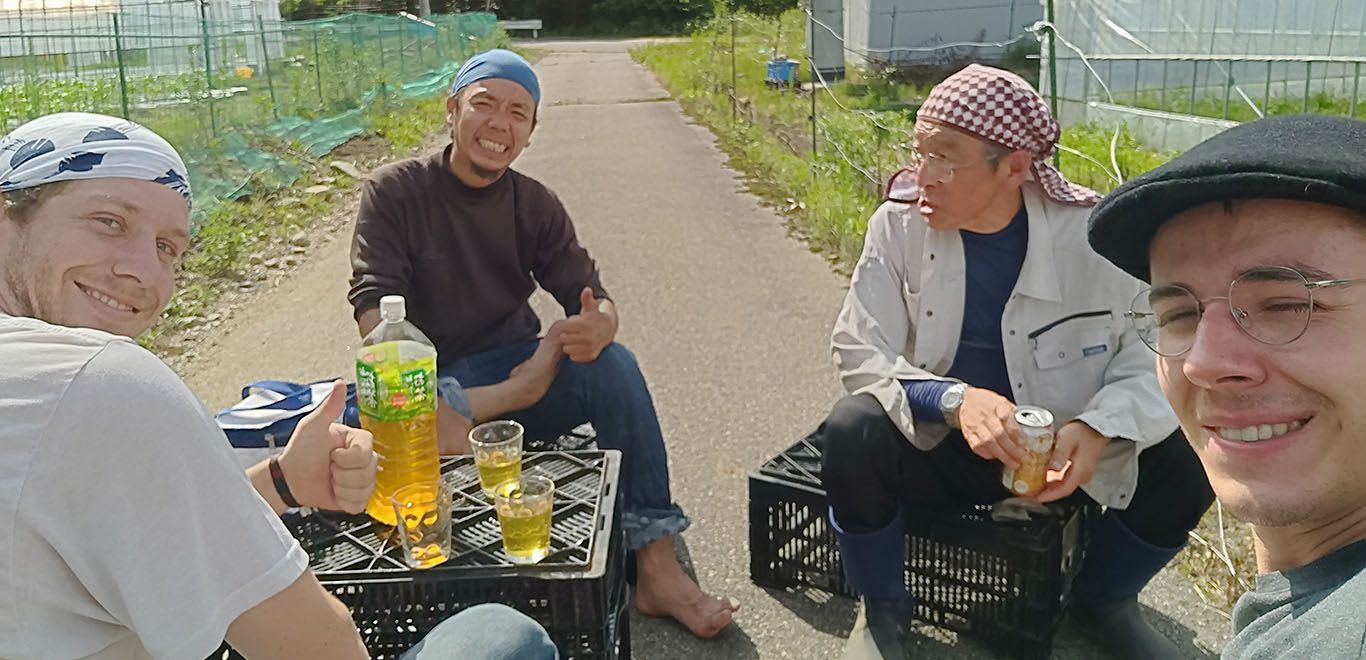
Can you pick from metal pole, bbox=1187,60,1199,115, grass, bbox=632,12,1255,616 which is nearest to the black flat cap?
grass, bbox=632,12,1255,616

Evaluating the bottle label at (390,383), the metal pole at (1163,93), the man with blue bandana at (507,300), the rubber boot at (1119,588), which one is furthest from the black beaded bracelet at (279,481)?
the metal pole at (1163,93)

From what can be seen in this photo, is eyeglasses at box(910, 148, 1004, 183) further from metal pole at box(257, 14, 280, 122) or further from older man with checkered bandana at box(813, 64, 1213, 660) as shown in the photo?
metal pole at box(257, 14, 280, 122)

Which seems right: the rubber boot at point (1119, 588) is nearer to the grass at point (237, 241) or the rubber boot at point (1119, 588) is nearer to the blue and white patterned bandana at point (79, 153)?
the blue and white patterned bandana at point (79, 153)

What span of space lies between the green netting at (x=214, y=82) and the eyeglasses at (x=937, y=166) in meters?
6.67

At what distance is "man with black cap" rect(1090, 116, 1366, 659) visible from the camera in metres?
1.22

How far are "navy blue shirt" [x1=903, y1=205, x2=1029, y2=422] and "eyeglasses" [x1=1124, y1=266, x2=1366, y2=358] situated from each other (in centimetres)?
150

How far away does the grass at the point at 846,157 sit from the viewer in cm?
340

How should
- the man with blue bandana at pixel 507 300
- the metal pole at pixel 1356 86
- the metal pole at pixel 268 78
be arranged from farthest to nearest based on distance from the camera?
1. the metal pole at pixel 268 78
2. the metal pole at pixel 1356 86
3. the man with blue bandana at pixel 507 300

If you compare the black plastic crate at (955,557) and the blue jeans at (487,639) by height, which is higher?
the blue jeans at (487,639)

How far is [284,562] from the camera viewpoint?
1.40 meters

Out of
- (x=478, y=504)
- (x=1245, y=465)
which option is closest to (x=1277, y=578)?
(x=1245, y=465)

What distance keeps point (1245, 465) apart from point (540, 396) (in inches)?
90.1

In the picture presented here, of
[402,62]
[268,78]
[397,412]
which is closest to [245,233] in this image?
[268,78]

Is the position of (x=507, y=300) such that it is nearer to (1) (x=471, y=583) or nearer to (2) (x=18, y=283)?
(1) (x=471, y=583)
